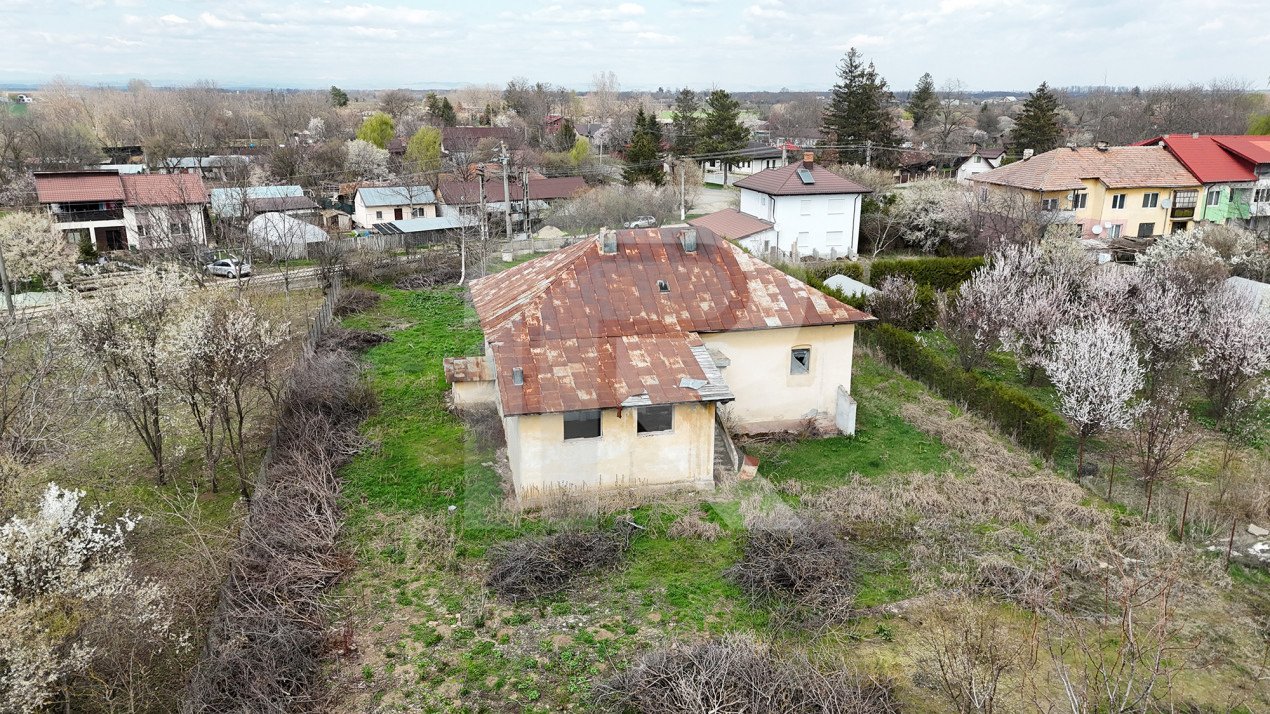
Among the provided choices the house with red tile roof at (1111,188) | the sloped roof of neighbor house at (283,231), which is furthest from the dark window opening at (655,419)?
the house with red tile roof at (1111,188)

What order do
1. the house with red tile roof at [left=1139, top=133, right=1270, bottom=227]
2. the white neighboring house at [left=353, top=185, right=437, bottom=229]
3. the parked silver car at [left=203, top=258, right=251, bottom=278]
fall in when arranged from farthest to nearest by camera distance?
the white neighboring house at [left=353, top=185, right=437, bottom=229] < the house with red tile roof at [left=1139, top=133, right=1270, bottom=227] < the parked silver car at [left=203, top=258, right=251, bottom=278]

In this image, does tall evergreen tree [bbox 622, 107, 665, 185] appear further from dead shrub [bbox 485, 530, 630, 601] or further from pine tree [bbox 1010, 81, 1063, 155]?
dead shrub [bbox 485, 530, 630, 601]

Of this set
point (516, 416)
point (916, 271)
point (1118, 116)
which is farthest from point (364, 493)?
point (1118, 116)

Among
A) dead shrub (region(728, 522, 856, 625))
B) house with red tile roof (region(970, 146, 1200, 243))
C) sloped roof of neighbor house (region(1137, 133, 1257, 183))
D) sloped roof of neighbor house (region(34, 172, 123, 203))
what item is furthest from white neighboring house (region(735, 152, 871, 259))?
sloped roof of neighbor house (region(34, 172, 123, 203))

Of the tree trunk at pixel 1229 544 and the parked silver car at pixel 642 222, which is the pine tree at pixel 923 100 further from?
the tree trunk at pixel 1229 544

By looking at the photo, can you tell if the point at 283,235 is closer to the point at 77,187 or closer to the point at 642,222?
the point at 77,187

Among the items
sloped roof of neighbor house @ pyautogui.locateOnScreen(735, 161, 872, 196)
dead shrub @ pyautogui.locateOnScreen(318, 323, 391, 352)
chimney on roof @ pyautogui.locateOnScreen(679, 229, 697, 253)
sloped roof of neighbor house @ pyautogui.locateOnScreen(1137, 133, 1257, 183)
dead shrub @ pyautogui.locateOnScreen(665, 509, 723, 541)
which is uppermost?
sloped roof of neighbor house @ pyautogui.locateOnScreen(1137, 133, 1257, 183)
